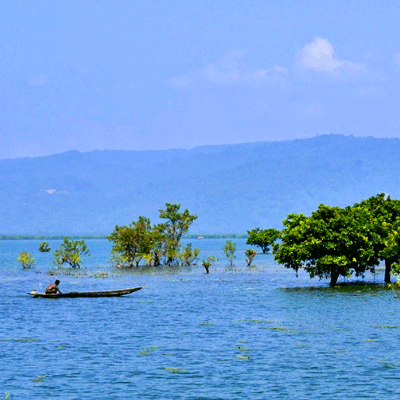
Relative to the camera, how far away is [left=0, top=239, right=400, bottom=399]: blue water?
3647cm

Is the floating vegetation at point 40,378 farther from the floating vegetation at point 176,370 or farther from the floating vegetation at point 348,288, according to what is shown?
the floating vegetation at point 348,288

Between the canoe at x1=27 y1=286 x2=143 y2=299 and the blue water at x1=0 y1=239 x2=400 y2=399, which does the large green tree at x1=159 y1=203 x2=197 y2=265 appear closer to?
the blue water at x1=0 y1=239 x2=400 y2=399

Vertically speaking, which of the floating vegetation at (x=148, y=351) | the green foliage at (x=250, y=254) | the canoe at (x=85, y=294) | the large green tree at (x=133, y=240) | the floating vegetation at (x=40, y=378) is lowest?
the floating vegetation at (x=40, y=378)

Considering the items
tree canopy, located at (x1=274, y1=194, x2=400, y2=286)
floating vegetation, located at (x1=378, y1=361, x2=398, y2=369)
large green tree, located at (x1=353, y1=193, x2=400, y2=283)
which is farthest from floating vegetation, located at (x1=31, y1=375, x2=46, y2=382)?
large green tree, located at (x1=353, y1=193, x2=400, y2=283)

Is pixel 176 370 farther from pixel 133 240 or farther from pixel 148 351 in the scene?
pixel 133 240

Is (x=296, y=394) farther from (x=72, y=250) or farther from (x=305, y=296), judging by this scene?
(x=72, y=250)

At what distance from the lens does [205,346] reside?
47156 millimetres

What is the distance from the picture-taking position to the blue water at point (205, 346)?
36.5m

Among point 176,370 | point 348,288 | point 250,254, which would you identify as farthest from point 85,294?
point 250,254

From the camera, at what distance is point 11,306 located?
71.6 metres

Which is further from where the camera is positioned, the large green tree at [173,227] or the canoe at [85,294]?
the large green tree at [173,227]

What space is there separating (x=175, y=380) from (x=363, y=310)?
29.5 meters

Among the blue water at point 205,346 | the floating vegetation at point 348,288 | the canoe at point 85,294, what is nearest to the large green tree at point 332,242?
the floating vegetation at point 348,288

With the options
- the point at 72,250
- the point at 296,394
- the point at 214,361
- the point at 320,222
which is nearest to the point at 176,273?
the point at 72,250
